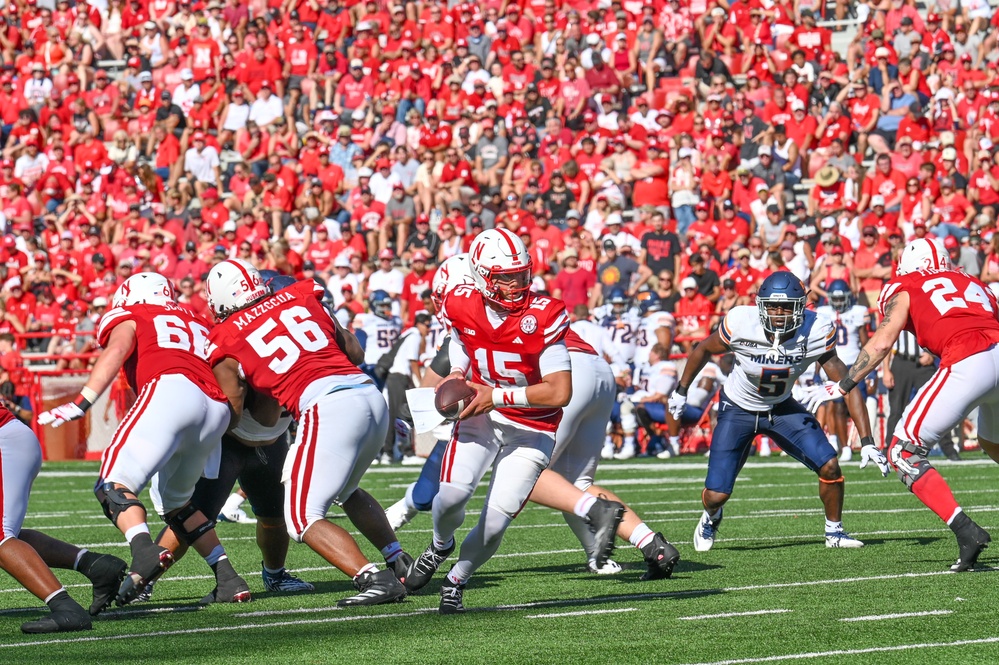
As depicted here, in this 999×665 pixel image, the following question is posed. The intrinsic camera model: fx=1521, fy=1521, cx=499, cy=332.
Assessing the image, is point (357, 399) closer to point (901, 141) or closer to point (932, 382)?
point (932, 382)

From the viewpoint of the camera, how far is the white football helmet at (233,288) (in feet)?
22.7

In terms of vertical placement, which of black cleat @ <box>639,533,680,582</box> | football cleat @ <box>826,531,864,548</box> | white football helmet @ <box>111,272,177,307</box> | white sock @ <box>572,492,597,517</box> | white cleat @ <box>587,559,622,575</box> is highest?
white football helmet @ <box>111,272,177,307</box>

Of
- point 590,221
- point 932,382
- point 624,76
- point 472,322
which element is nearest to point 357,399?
point 472,322

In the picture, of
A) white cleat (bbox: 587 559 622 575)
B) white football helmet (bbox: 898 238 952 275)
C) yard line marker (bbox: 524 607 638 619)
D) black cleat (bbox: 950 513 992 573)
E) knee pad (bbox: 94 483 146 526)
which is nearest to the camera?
yard line marker (bbox: 524 607 638 619)

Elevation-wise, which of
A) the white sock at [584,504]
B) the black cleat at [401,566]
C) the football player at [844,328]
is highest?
the white sock at [584,504]

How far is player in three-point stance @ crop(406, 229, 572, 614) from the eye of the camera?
6.17 metres

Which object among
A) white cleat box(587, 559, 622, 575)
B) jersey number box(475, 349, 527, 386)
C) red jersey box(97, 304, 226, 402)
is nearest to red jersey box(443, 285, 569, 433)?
jersey number box(475, 349, 527, 386)

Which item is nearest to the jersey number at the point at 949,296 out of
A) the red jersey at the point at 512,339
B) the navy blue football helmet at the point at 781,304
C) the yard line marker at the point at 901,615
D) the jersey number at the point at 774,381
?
the navy blue football helmet at the point at 781,304

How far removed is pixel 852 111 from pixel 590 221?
3461 millimetres

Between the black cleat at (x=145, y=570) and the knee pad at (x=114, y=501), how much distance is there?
0.88 feet

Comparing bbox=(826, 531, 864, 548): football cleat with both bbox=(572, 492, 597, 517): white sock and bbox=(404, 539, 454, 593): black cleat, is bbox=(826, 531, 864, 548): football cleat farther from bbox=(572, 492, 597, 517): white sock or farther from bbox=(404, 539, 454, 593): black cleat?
bbox=(404, 539, 454, 593): black cleat

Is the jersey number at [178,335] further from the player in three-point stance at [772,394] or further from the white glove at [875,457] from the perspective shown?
the white glove at [875,457]

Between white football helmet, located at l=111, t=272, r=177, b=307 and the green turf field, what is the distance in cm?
138

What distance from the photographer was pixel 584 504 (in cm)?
644
